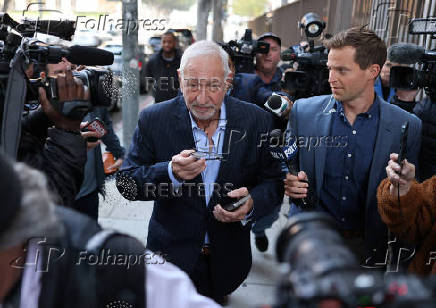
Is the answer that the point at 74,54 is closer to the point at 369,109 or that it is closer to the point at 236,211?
the point at 236,211

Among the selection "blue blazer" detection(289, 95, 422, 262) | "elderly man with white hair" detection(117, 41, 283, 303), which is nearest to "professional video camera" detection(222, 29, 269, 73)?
"blue blazer" detection(289, 95, 422, 262)

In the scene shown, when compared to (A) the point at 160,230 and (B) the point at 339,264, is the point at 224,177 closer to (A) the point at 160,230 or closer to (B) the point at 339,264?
(A) the point at 160,230

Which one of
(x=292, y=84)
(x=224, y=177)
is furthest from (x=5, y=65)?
(x=292, y=84)

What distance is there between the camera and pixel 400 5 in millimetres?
5945

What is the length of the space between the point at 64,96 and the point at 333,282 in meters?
1.36

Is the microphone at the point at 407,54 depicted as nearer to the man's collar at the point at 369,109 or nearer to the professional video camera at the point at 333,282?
the man's collar at the point at 369,109

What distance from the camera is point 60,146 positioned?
1.73 meters

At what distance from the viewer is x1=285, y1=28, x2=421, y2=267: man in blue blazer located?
7.40 feet

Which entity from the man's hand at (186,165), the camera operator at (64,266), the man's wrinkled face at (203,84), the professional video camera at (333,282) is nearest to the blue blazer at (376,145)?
the man's wrinkled face at (203,84)

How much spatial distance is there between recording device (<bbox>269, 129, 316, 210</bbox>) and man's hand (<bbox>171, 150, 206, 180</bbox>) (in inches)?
18.3

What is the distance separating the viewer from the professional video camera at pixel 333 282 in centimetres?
67

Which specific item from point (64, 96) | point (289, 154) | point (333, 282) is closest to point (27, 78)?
point (64, 96)

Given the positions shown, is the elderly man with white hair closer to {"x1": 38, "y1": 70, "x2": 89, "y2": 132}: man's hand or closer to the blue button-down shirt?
the blue button-down shirt

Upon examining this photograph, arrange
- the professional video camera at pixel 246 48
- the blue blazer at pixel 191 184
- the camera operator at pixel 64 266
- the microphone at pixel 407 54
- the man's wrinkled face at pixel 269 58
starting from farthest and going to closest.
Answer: the man's wrinkled face at pixel 269 58, the professional video camera at pixel 246 48, the microphone at pixel 407 54, the blue blazer at pixel 191 184, the camera operator at pixel 64 266
